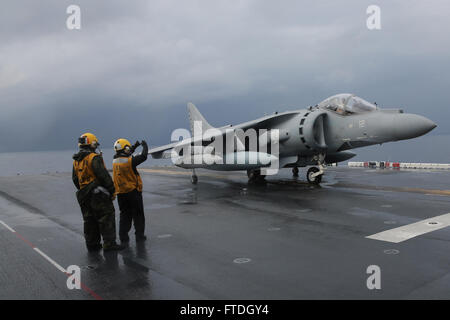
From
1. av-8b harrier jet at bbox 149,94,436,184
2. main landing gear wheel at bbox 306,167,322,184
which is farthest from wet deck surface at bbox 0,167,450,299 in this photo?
main landing gear wheel at bbox 306,167,322,184

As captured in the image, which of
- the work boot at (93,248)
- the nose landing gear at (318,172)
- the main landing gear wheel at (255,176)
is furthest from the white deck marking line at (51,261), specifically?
the main landing gear wheel at (255,176)

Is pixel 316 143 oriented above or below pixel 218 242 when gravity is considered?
above

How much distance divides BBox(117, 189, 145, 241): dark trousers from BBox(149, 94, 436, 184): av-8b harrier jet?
813 cm

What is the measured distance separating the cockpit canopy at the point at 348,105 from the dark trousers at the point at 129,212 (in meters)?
9.62

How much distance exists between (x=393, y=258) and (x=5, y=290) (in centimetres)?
540

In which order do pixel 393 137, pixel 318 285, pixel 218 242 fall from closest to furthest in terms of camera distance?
1. pixel 318 285
2. pixel 218 242
3. pixel 393 137

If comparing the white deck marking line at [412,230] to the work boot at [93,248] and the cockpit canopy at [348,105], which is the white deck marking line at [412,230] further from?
the cockpit canopy at [348,105]

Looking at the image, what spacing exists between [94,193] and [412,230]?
20.1ft

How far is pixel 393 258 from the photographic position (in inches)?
201

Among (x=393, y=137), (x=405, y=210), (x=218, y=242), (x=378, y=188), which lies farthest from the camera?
(x=378, y=188)

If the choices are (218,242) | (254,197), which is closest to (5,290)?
(218,242)

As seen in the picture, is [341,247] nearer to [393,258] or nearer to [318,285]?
[393,258]

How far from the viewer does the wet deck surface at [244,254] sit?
417 centimetres

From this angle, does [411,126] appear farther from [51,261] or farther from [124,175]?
[51,261]
